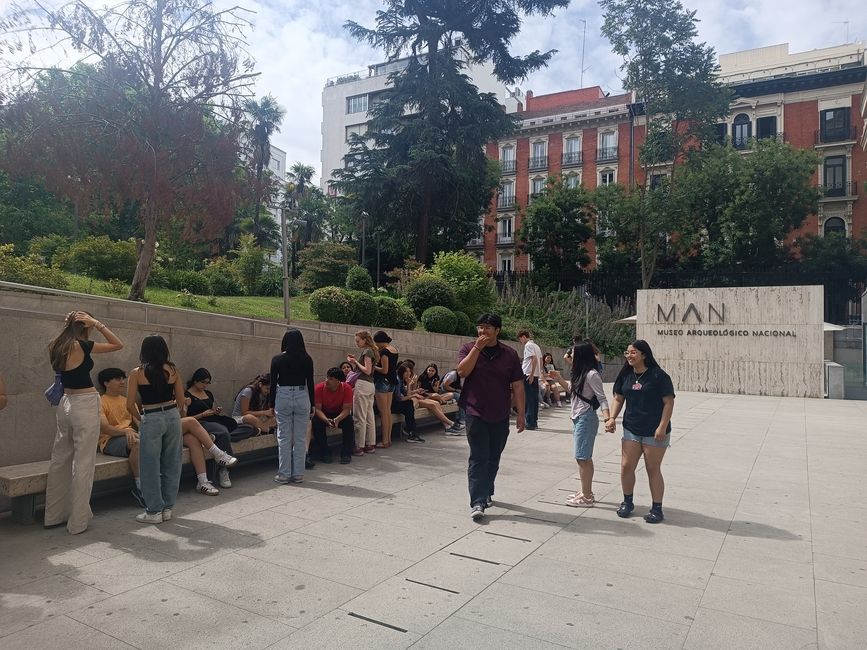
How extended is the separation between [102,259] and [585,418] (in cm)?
1521

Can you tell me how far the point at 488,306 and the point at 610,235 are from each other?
19551mm

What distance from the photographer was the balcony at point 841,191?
40.8 meters

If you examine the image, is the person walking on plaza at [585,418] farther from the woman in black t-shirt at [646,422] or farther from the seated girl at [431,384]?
the seated girl at [431,384]

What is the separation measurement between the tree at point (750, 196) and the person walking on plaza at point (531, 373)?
27.3 metres

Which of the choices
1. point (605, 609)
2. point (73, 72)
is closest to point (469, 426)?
point (605, 609)

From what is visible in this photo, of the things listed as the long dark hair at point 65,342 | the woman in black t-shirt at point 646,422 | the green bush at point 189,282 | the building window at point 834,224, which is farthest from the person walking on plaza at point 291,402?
the building window at point 834,224

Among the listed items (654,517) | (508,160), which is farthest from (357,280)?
(508,160)

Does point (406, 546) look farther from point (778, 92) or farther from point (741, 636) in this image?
point (778, 92)

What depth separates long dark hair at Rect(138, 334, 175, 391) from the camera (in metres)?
5.15

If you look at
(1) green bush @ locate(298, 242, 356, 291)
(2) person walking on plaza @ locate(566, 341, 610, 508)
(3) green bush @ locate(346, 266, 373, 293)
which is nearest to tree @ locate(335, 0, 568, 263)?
(1) green bush @ locate(298, 242, 356, 291)

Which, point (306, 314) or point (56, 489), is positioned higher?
point (306, 314)

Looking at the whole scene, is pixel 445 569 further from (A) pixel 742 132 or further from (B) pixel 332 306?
(A) pixel 742 132

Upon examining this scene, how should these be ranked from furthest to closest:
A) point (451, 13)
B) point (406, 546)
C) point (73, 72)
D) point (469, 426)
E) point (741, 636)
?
point (451, 13), point (73, 72), point (469, 426), point (406, 546), point (741, 636)

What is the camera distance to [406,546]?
4.70 metres
